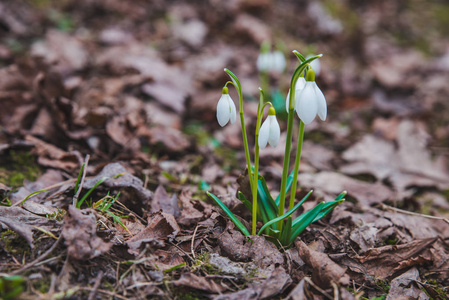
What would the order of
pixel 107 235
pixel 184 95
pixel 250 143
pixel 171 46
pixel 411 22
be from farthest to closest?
pixel 411 22 → pixel 171 46 → pixel 184 95 → pixel 250 143 → pixel 107 235

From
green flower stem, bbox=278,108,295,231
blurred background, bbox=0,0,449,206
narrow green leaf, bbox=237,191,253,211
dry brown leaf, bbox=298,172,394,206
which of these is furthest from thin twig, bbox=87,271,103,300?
dry brown leaf, bbox=298,172,394,206

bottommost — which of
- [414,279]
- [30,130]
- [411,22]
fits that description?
[414,279]

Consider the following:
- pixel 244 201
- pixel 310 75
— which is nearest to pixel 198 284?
pixel 244 201

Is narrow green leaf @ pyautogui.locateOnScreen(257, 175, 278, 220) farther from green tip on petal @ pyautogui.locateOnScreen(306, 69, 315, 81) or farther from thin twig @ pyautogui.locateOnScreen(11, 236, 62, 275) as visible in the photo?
thin twig @ pyautogui.locateOnScreen(11, 236, 62, 275)

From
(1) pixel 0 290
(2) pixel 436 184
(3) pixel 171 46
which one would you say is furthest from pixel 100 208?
(3) pixel 171 46

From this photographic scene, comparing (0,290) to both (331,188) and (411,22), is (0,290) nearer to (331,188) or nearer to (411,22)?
(331,188)

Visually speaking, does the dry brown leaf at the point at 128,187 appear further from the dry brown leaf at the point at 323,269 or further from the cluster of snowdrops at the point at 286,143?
the dry brown leaf at the point at 323,269
